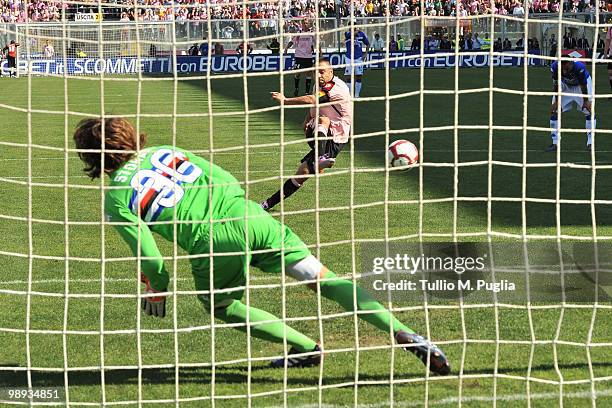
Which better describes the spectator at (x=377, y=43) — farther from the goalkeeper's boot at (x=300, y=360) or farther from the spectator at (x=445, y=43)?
the goalkeeper's boot at (x=300, y=360)

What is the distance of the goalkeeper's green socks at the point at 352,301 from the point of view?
5.41m

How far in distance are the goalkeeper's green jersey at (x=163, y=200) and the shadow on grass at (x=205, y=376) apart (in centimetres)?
64

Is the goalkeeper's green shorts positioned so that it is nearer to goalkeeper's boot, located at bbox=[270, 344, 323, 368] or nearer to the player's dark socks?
goalkeeper's boot, located at bbox=[270, 344, 323, 368]

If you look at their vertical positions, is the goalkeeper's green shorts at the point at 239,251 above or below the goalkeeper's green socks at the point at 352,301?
above

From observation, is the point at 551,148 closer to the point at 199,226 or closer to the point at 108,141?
the point at 199,226

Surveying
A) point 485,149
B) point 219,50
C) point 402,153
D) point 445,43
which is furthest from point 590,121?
point 219,50

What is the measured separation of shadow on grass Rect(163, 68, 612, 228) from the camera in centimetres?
1056

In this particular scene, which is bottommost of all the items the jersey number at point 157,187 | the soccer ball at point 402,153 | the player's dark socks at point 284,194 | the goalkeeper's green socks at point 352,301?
the player's dark socks at point 284,194

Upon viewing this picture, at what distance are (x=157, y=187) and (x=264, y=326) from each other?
100 cm

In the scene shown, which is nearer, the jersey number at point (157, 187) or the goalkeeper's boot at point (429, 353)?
the jersey number at point (157, 187)

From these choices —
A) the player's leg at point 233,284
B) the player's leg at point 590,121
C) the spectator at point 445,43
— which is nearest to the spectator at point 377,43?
the spectator at point 445,43

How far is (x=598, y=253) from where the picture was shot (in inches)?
325

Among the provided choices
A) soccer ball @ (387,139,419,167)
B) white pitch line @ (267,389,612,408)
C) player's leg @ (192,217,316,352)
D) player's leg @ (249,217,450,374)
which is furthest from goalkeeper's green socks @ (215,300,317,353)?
soccer ball @ (387,139,419,167)

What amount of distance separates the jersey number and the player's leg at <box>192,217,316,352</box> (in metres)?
0.28
